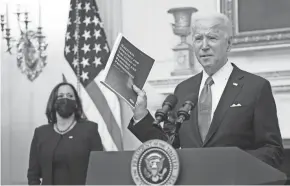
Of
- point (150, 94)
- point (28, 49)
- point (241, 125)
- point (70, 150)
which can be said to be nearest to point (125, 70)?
point (241, 125)

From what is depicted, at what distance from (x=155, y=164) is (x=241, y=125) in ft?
2.43

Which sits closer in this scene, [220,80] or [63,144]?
[220,80]

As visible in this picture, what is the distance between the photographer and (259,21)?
5852mm

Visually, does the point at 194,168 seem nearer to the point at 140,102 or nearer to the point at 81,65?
the point at 140,102

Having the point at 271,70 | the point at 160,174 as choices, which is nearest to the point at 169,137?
the point at 160,174

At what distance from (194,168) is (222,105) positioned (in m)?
0.72

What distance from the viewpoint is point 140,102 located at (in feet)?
8.11

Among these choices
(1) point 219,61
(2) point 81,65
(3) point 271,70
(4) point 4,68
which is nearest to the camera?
(1) point 219,61

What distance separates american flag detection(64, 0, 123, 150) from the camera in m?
6.54

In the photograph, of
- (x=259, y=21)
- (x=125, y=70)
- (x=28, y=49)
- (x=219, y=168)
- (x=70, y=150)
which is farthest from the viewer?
(x=28, y=49)

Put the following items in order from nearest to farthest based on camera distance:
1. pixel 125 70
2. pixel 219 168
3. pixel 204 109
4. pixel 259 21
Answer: pixel 219 168 → pixel 125 70 → pixel 204 109 → pixel 259 21

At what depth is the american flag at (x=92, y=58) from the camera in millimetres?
6543

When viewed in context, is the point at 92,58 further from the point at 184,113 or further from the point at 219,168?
the point at 219,168

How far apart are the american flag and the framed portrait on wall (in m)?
1.52
